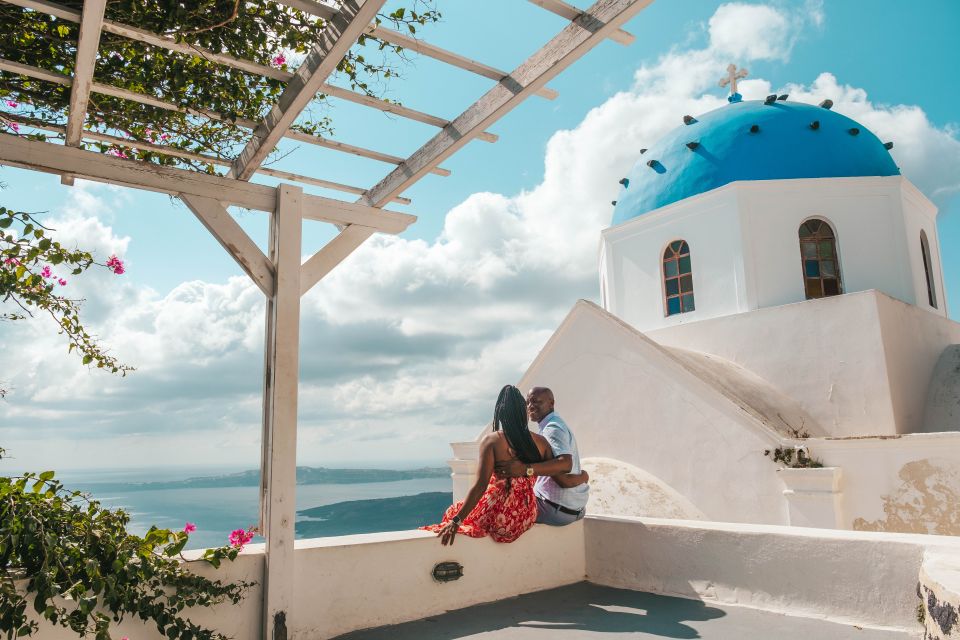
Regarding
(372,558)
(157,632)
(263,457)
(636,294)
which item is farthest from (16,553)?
(636,294)

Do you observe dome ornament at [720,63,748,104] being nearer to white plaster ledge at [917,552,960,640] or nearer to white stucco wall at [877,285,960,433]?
white stucco wall at [877,285,960,433]

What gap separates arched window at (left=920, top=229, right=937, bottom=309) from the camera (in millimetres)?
11602

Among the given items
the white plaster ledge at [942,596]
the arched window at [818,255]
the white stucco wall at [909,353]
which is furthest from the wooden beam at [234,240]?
the arched window at [818,255]

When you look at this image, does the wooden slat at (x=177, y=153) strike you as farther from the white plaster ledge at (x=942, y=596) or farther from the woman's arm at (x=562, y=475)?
the white plaster ledge at (x=942, y=596)

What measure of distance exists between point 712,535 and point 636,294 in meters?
8.75

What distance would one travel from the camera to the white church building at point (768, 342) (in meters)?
7.31

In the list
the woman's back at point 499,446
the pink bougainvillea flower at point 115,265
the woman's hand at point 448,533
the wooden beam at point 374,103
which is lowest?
the woman's hand at point 448,533

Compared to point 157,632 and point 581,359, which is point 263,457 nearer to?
point 157,632

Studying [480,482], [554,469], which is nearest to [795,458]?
[554,469]

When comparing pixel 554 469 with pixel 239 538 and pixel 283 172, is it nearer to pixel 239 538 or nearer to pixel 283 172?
pixel 239 538

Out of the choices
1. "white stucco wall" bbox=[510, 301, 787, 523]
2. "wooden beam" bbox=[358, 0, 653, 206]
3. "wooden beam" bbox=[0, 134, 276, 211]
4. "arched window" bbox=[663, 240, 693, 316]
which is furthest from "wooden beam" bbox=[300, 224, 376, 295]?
"arched window" bbox=[663, 240, 693, 316]

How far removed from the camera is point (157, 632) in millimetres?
2869

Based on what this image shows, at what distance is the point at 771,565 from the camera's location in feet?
12.1

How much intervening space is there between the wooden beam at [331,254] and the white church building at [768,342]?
5.58 meters
